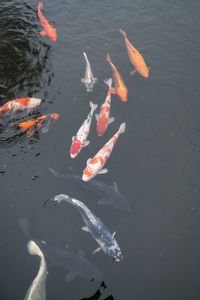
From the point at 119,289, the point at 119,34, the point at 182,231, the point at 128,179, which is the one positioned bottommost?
the point at 119,289

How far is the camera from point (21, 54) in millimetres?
7836

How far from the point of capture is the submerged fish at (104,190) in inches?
210

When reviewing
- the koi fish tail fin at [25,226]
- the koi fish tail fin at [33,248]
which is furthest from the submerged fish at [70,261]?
the koi fish tail fin at [33,248]

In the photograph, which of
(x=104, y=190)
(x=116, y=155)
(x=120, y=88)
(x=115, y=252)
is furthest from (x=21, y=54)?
(x=115, y=252)

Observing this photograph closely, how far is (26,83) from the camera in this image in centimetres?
710

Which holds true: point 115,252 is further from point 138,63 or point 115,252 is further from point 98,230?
point 138,63

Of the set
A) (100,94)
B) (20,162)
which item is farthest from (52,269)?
(100,94)

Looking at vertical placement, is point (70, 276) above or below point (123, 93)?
below

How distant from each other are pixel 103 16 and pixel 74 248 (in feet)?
27.7

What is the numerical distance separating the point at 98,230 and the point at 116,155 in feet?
6.59

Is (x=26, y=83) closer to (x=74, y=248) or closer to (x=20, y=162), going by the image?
(x=20, y=162)

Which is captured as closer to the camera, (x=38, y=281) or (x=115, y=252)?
(x=38, y=281)

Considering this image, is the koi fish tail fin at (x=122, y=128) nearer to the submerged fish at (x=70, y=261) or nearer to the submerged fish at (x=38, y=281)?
the submerged fish at (x=70, y=261)

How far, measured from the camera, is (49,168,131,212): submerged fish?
5.34 m
